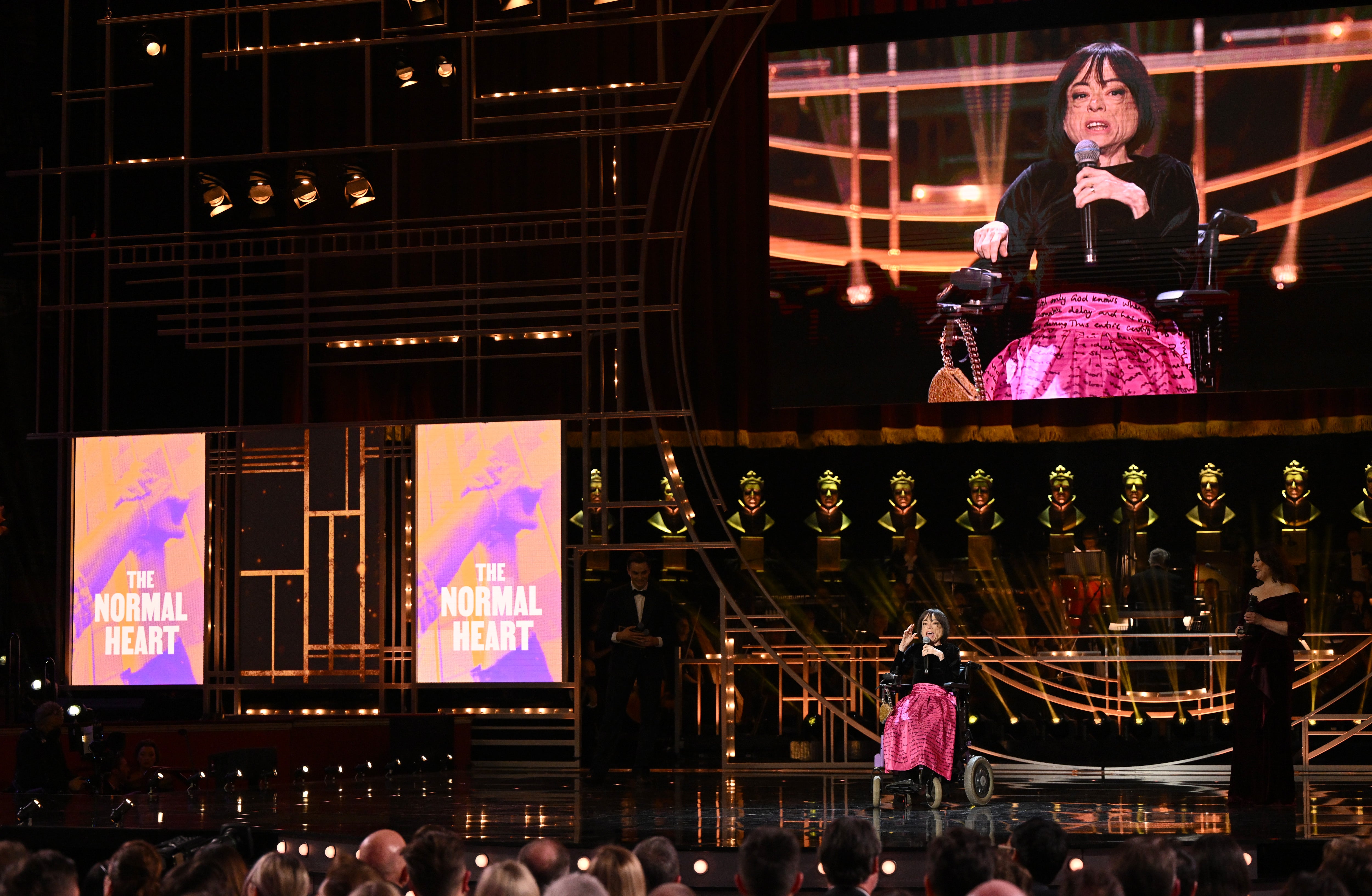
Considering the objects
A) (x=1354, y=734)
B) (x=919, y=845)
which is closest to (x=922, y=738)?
(x=919, y=845)

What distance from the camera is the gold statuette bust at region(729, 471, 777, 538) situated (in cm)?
1233

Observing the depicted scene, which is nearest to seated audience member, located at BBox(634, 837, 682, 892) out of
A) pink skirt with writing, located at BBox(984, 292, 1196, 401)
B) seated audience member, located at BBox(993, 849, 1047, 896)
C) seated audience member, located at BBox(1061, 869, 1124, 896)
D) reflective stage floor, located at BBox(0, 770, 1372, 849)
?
seated audience member, located at BBox(993, 849, 1047, 896)

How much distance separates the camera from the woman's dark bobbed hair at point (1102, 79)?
10633mm

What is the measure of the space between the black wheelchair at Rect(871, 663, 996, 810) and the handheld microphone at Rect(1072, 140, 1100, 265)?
4.12 m

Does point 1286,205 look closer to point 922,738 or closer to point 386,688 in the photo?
point 922,738

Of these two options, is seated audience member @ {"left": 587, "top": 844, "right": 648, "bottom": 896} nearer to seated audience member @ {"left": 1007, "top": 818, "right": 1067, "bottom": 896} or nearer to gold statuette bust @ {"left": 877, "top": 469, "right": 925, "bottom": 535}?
seated audience member @ {"left": 1007, "top": 818, "right": 1067, "bottom": 896}

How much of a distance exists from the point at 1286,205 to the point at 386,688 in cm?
682

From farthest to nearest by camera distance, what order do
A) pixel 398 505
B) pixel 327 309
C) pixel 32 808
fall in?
pixel 398 505 < pixel 327 309 < pixel 32 808

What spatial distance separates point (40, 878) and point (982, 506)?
32.4 ft

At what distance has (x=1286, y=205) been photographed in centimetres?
1052

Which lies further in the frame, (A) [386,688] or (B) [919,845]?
(A) [386,688]

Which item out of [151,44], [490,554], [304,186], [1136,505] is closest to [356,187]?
[304,186]

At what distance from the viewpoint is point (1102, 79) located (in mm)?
10695

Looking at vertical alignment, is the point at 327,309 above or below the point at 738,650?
above
